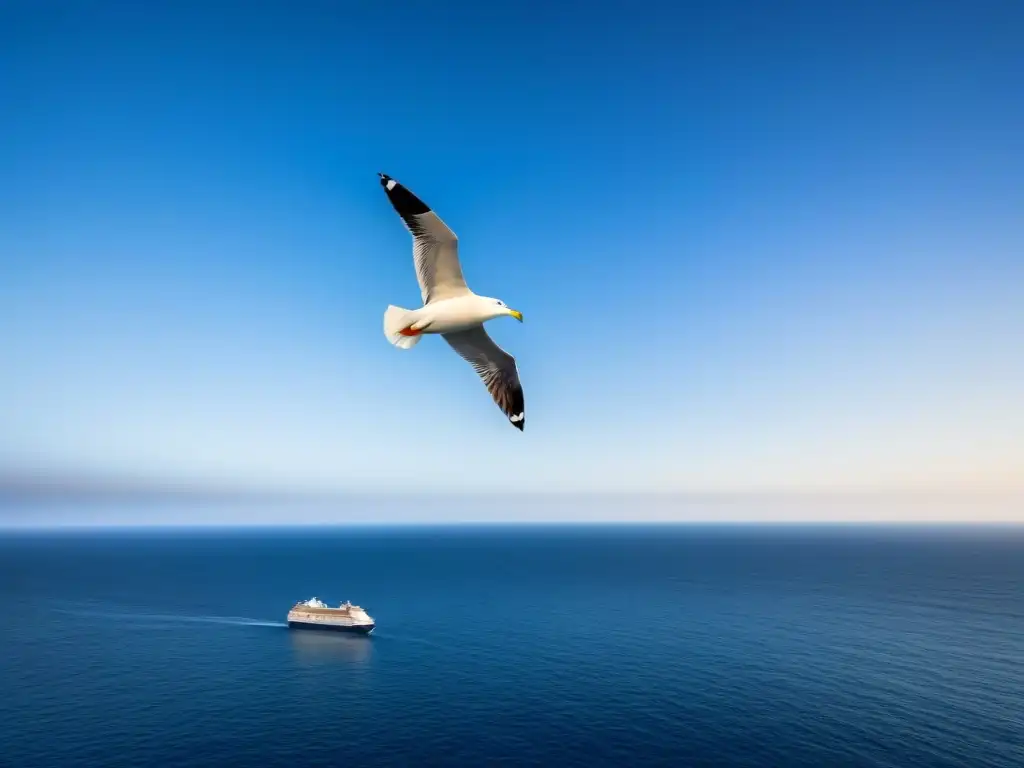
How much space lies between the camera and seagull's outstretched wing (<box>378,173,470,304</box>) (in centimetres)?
1037

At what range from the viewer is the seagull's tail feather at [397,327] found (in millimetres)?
11398

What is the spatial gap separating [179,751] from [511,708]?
2511cm

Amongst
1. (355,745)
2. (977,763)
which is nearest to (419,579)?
(355,745)

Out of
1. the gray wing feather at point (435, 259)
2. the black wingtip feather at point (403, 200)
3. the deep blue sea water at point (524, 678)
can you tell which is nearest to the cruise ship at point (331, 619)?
the deep blue sea water at point (524, 678)

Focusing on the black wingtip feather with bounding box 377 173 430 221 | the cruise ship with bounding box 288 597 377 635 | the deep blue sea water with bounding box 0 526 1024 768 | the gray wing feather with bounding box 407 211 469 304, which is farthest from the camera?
the cruise ship with bounding box 288 597 377 635

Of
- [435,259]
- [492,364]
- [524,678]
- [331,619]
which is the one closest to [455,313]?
[435,259]

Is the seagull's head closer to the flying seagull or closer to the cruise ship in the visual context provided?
the flying seagull

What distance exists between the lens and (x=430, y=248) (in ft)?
36.3

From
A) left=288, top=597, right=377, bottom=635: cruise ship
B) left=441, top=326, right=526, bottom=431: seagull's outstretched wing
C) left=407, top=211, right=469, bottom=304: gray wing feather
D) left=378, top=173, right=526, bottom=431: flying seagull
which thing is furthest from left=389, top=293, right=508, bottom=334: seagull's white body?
left=288, top=597, right=377, bottom=635: cruise ship

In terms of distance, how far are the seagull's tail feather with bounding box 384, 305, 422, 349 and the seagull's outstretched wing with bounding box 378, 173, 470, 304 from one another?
617 mm

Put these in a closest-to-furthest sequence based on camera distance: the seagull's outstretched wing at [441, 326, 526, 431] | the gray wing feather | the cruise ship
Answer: the gray wing feather → the seagull's outstretched wing at [441, 326, 526, 431] → the cruise ship

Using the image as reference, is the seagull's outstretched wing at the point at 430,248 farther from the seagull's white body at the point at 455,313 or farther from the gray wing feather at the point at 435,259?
the seagull's white body at the point at 455,313

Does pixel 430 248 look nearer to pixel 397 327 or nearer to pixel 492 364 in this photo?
pixel 397 327

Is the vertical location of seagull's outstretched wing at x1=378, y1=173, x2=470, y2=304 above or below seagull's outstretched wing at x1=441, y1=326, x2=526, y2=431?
above
